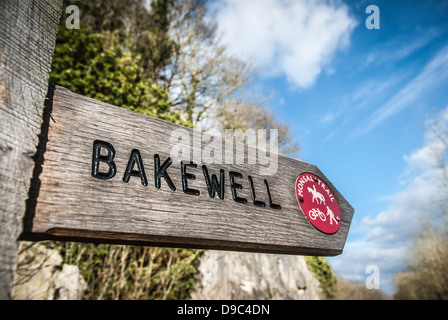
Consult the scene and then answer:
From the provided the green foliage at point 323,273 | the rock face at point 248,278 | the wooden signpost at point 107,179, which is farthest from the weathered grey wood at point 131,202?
the green foliage at point 323,273

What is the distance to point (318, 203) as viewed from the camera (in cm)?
117

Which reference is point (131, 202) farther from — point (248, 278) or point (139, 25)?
point (139, 25)

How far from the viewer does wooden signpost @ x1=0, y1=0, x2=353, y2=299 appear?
0.58 metres

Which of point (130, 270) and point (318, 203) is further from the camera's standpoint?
point (130, 270)

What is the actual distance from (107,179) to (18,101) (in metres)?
0.27

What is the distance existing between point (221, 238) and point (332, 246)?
542 mm

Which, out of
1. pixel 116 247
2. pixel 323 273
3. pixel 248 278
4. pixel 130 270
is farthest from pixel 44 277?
pixel 323 273

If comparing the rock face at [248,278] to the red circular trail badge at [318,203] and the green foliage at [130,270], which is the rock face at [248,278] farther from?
the red circular trail badge at [318,203]

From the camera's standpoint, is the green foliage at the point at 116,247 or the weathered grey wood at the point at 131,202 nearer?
the weathered grey wood at the point at 131,202

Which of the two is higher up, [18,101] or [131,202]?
[18,101]

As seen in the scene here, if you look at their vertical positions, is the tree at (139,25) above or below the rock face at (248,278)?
above

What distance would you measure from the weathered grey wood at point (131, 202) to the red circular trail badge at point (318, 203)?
0.25 ft

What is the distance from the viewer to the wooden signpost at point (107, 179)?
58cm
